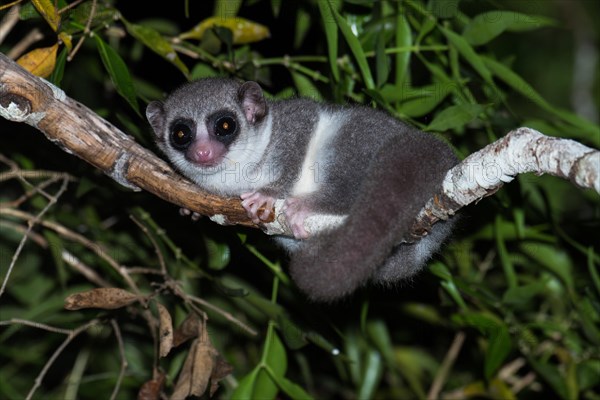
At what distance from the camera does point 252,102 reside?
149 inches

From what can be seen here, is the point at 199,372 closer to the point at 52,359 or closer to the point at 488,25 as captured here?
the point at 52,359

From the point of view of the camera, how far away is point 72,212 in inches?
179

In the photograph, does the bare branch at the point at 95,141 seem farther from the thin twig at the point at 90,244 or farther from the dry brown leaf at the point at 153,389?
the dry brown leaf at the point at 153,389

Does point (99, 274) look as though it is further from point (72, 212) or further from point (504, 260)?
point (504, 260)

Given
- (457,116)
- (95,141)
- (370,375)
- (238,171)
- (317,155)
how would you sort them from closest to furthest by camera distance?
(95,141) < (457,116) < (317,155) < (238,171) < (370,375)

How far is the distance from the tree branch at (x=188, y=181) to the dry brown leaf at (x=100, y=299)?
504mm

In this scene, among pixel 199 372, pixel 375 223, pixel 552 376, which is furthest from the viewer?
pixel 552 376

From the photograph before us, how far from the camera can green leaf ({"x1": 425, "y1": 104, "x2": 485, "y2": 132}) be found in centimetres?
347

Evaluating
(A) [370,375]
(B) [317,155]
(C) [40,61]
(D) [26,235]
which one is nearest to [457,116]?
(B) [317,155]

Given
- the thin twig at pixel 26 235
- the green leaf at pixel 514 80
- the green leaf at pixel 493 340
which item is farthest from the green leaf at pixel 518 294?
the thin twig at pixel 26 235

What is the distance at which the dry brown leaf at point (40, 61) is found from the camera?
3.36 m

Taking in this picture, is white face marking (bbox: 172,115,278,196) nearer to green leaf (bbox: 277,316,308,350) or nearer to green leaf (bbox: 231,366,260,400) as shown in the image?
green leaf (bbox: 277,316,308,350)

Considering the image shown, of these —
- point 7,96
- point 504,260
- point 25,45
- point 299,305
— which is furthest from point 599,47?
point 7,96

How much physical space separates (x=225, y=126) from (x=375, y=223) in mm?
1345
